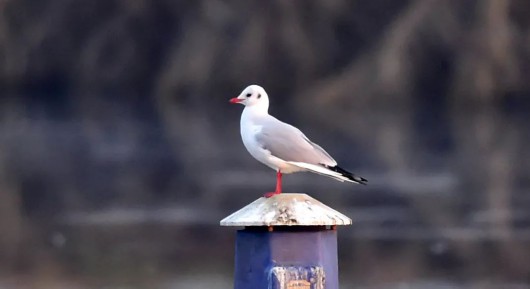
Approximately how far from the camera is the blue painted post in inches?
94.3

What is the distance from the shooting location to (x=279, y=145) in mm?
2758

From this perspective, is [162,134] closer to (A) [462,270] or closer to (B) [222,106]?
(B) [222,106]

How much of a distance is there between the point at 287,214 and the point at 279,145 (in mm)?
382

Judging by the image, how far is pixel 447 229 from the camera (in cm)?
806

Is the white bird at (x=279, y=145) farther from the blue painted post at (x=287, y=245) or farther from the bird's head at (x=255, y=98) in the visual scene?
the blue painted post at (x=287, y=245)

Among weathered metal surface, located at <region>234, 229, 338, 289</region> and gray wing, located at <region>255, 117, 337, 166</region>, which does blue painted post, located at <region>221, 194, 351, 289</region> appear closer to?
weathered metal surface, located at <region>234, 229, 338, 289</region>

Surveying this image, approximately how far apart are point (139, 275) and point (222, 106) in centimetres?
619

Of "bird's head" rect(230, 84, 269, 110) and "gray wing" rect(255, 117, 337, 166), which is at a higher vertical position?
"bird's head" rect(230, 84, 269, 110)

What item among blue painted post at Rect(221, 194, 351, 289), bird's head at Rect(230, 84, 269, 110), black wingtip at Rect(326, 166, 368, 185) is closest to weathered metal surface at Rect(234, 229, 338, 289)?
blue painted post at Rect(221, 194, 351, 289)

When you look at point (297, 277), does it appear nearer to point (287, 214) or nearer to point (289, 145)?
point (287, 214)

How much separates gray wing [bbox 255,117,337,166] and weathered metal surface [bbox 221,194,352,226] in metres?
0.25

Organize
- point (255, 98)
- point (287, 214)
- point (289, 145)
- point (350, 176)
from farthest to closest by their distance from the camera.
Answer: point (255, 98), point (289, 145), point (350, 176), point (287, 214)

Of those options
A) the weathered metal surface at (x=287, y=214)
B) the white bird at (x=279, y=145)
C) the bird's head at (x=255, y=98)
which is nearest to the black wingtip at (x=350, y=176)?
the white bird at (x=279, y=145)

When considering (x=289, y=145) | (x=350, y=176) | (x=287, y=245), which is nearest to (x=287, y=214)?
(x=287, y=245)
